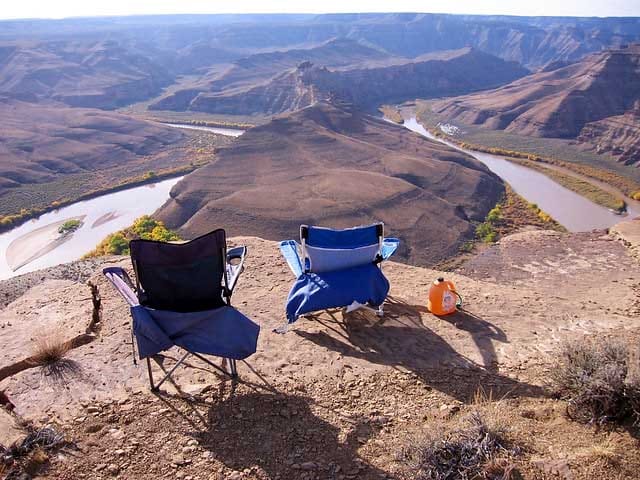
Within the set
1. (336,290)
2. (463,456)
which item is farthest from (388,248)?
(463,456)

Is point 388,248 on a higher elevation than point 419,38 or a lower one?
lower

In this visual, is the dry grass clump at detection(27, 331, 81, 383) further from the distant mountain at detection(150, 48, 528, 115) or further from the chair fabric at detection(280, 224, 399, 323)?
the distant mountain at detection(150, 48, 528, 115)

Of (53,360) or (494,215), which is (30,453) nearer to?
(53,360)

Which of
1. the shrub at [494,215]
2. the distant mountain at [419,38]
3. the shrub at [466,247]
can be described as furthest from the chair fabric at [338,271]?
the distant mountain at [419,38]

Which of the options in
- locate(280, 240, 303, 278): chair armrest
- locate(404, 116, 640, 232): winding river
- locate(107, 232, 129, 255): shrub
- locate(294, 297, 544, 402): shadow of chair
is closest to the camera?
locate(294, 297, 544, 402): shadow of chair

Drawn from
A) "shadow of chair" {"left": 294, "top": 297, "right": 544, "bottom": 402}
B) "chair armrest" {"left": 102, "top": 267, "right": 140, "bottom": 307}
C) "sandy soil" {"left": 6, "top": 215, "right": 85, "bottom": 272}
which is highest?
"chair armrest" {"left": 102, "top": 267, "right": 140, "bottom": 307}

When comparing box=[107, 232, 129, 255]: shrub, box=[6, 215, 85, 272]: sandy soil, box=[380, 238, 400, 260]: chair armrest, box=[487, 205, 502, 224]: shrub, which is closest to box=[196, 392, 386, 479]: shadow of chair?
box=[380, 238, 400, 260]: chair armrest
